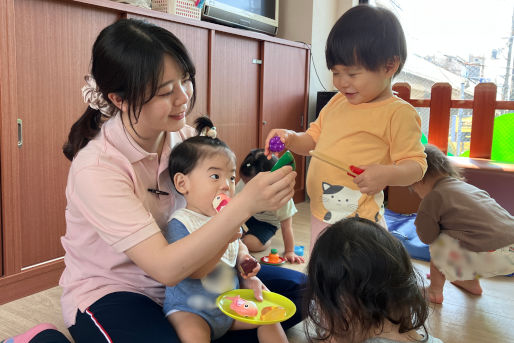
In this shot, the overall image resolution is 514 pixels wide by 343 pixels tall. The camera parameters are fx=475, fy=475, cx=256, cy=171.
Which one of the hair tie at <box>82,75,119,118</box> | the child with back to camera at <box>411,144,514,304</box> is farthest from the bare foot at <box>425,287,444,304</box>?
the hair tie at <box>82,75,119,118</box>

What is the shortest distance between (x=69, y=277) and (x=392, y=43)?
106 centimetres

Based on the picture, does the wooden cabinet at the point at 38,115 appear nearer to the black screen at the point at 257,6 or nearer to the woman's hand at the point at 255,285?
the black screen at the point at 257,6

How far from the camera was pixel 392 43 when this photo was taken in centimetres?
132

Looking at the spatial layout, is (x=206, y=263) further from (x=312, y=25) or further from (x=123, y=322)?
(x=312, y=25)

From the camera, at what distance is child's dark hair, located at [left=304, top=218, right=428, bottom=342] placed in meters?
0.90

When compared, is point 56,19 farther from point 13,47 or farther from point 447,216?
point 447,216

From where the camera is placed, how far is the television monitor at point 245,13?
2721mm

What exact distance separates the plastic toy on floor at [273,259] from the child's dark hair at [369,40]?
112 cm

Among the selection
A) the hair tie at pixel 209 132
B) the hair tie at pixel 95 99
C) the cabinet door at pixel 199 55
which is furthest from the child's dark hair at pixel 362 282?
the cabinet door at pixel 199 55

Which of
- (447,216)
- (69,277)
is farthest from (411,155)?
(69,277)

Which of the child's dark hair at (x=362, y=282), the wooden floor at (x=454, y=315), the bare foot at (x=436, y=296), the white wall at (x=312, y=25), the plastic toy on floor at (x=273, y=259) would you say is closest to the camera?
the child's dark hair at (x=362, y=282)

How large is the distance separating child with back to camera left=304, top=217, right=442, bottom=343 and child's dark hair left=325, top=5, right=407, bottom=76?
1.82ft

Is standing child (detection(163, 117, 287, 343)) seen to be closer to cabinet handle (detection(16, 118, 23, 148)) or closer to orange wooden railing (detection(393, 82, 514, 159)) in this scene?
cabinet handle (detection(16, 118, 23, 148))

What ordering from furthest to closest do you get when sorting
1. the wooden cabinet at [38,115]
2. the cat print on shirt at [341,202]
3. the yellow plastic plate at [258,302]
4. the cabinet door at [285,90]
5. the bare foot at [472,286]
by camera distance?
the cabinet door at [285,90]
the bare foot at [472,286]
the wooden cabinet at [38,115]
the cat print on shirt at [341,202]
the yellow plastic plate at [258,302]
